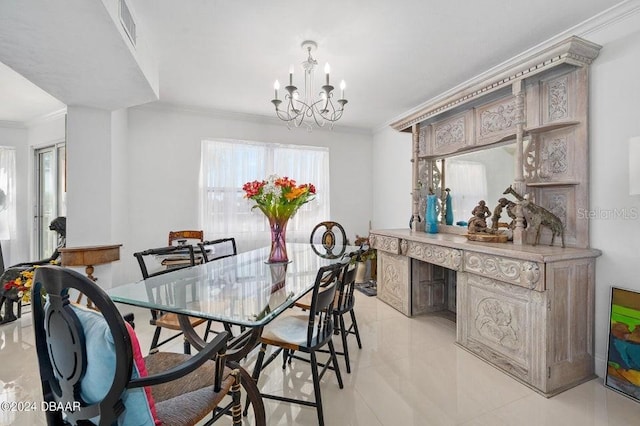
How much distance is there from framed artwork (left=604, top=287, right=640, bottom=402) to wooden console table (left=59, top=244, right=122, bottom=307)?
14.0 feet

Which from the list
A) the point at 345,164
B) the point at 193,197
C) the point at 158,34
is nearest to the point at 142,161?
the point at 193,197

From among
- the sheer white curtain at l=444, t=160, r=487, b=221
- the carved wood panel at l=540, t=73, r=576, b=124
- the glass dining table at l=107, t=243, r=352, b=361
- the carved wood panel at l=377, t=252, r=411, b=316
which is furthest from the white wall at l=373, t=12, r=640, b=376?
the glass dining table at l=107, t=243, r=352, b=361

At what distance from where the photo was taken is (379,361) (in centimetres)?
227

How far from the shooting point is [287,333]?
5.77ft

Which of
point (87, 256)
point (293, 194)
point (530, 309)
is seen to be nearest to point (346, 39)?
point (293, 194)

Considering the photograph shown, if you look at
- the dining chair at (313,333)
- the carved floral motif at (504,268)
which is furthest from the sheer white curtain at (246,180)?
the carved floral motif at (504,268)

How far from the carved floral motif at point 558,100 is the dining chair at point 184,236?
4070 mm

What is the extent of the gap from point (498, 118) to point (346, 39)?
1611 millimetres

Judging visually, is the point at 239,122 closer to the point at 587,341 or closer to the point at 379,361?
the point at 379,361

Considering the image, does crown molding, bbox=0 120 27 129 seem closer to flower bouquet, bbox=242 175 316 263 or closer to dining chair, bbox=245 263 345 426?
flower bouquet, bbox=242 175 316 263

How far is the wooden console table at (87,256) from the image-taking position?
2665 mm

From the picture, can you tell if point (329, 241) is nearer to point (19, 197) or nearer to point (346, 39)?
point (346, 39)

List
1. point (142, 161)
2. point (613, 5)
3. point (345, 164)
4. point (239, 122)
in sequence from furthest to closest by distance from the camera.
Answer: point (345, 164), point (239, 122), point (142, 161), point (613, 5)

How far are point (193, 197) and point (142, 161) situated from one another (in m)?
0.80
